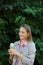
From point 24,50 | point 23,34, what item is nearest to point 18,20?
point 23,34

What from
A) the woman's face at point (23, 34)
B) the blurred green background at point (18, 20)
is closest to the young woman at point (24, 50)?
the woman's face at point (23, 34)

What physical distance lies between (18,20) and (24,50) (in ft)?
6.54

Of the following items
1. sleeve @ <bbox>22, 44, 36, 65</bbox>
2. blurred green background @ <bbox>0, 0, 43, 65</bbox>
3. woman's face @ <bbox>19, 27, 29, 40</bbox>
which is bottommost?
blurred green background @ <bbox>0, 0, 43, 65</bbox>

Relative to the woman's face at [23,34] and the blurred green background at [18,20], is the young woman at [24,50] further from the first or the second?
the blurred green background at [18,20]

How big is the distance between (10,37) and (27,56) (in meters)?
2.42

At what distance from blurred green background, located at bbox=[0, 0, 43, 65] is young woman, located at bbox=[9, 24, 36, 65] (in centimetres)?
177

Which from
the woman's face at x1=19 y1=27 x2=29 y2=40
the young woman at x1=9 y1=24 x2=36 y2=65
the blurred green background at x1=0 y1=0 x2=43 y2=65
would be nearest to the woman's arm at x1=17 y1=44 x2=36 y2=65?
the young woman at x1=9 y1=24 x2=36 y2=65

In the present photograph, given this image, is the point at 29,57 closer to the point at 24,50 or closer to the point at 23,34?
the point at 24,50

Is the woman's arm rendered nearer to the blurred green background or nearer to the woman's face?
the woman's face

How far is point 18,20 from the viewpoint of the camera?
614 cm

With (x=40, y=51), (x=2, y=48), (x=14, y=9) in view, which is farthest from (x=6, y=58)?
(x=14, y=9)

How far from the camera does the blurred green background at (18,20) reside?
20.2ft

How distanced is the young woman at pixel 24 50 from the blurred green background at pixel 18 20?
5.80ft

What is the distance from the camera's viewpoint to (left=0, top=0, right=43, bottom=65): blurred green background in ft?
20.2
